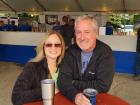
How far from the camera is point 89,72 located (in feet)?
6.65

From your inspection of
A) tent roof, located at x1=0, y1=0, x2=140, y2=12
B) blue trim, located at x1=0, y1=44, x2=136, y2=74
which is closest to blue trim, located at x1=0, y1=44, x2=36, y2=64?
blue trim, located at x1=0, y1=44, x2=136, y2=74

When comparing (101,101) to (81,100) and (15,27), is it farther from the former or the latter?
(15,27)

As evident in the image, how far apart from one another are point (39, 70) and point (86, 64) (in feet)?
1.18

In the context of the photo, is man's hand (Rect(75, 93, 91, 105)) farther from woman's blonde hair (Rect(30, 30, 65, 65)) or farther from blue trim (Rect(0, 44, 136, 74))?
blue trim (Rect(0, 44, 136, 74))

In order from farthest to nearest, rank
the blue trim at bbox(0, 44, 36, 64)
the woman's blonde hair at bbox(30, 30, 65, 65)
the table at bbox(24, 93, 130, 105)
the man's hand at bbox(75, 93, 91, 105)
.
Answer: the blue trim at bbox(0, 44, 36, 64) → the woman's blonde hair at bbox(30, 30, 65, 65) → the table at bbox(24, 93, 130, 105) → the man's hand at bbox(75, 93, 91, 105)

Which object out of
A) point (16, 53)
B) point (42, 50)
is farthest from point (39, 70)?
point (16, 53)

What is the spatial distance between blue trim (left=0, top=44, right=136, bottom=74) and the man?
5.13m

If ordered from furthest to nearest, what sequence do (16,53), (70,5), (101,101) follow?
(70,5)
(16,53)
(101,101)

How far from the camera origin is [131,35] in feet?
23.4

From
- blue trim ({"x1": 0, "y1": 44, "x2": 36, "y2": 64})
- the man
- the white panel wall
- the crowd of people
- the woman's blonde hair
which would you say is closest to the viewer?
the man

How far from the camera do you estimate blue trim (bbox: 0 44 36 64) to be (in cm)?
830

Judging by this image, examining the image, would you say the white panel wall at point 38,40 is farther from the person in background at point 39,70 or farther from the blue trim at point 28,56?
the person in background at point 39,70

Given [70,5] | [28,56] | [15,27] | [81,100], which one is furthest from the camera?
[70,5]

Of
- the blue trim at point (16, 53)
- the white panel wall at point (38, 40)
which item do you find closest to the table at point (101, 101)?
the white panel wall at point (38, 40)
